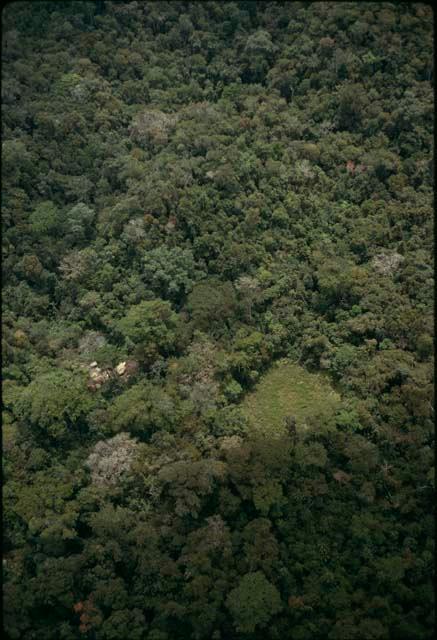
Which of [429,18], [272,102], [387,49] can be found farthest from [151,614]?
[429,18]

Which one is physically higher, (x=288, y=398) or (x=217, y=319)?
(x=217, y=319)

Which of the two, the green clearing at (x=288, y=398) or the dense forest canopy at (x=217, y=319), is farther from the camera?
the green clearing at (x=288, y=398)

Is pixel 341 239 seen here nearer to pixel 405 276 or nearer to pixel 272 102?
pixel 405 276

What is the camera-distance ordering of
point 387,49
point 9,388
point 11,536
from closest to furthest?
point 11,536
point 9,388
point 387,49

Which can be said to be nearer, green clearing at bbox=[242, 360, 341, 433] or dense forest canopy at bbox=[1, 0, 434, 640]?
dense forest canopy at bbox=[1, 0, 434, 640]
